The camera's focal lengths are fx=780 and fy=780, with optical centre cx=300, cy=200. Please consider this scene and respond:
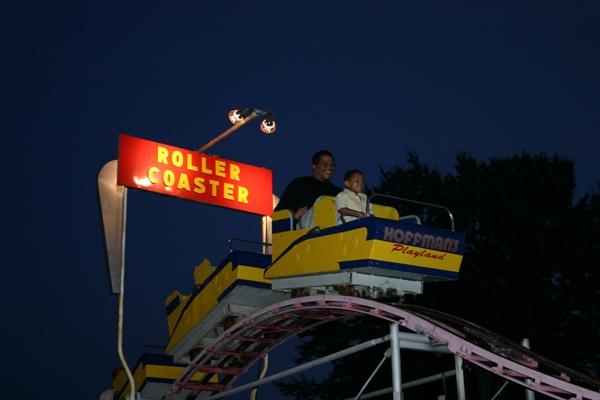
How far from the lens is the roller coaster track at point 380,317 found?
955cm

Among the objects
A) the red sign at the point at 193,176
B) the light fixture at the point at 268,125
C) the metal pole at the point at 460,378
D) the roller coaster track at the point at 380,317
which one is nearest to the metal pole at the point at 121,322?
the red sign at the point at 193,176

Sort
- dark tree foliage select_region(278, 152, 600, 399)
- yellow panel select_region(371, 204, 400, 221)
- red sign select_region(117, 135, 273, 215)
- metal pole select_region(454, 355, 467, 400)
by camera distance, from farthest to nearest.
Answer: dark tree foliage select_region(278, 152, 600, 399) < red sign select_region(117, 135, 273, 215) < yellow panel select_region(371, 204, 400, 221) < metal pole select_region(454, 355, 467, 400)

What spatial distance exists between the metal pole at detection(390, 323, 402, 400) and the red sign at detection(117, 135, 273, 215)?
23.3ft

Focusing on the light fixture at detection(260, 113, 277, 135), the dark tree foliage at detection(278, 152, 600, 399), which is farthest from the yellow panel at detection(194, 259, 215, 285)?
the dark tree foliage at detection(278, 152, 600, 399)

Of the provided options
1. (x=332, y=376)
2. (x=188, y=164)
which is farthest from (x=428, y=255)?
(x=332, y=376)

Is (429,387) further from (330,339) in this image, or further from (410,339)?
(410,339)

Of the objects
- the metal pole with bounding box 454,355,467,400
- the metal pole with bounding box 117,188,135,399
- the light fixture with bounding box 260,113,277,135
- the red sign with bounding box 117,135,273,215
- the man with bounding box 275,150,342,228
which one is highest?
the light fixture with bounding box 260,113,277,135

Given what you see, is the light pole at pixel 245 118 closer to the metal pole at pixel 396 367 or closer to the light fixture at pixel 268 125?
the light fixture at pixel 268 125

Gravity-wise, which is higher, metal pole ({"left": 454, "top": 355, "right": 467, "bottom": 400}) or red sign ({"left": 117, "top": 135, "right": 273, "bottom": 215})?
red sign ({"left": 117, "top": 135, "right": 273, "bottom": 215})

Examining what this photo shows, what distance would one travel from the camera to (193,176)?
54.3 feet

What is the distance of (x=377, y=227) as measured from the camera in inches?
412

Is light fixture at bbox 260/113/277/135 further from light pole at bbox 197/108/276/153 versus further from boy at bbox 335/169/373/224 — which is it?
boy at bbox 335/169/373/224

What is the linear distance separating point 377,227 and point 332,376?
67.5 ft

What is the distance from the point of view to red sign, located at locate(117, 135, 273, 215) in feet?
51.2
